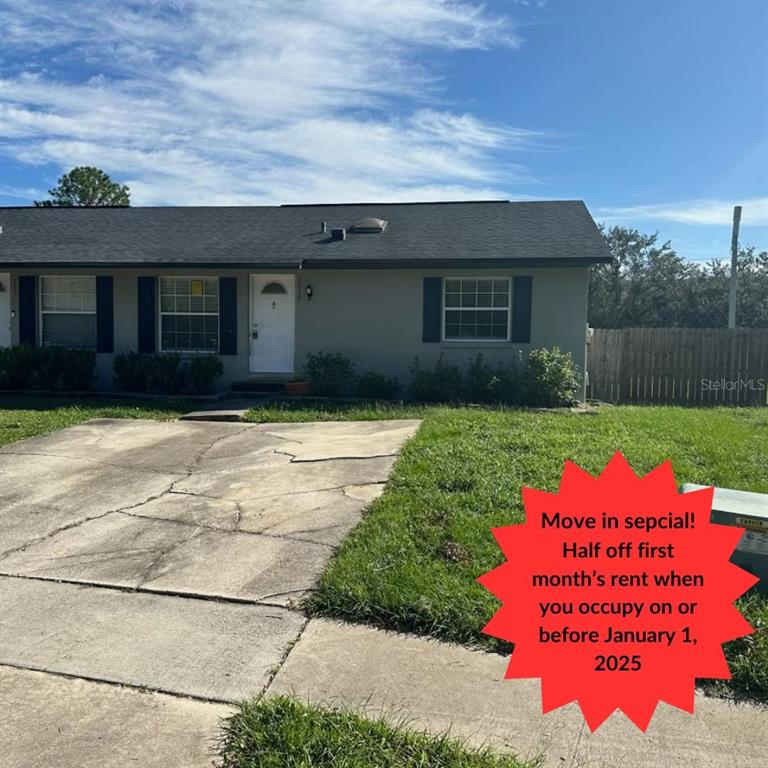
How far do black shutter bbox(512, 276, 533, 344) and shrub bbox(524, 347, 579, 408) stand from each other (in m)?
0.63

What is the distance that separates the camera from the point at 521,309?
1229 cm

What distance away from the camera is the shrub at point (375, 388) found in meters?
12.2

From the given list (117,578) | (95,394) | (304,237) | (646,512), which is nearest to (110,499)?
(117,578)

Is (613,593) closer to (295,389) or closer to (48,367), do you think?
(295,389)

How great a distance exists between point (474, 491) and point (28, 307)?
11.3 meters

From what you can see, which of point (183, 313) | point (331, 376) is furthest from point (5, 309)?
point (331, 376)

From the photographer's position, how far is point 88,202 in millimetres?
37844

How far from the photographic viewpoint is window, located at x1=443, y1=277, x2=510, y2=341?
1253 centimetres

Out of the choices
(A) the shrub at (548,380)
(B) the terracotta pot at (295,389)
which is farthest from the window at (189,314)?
(A) the shrub at (548,380)

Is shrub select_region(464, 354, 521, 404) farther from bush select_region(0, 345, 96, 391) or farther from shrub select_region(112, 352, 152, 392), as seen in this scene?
bush select_region(0, 345, 96, 391)

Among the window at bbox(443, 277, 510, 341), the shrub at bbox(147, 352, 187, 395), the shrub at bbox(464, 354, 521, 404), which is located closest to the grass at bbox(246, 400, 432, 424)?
the shrub at bbox(464, 354, 521, 404)

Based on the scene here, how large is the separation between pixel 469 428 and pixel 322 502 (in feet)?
9.86

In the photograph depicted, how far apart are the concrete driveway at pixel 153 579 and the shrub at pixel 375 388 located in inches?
159

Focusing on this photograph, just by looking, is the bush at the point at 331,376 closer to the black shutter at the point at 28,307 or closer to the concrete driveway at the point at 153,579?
the concrete driveway at the point at 153,579
